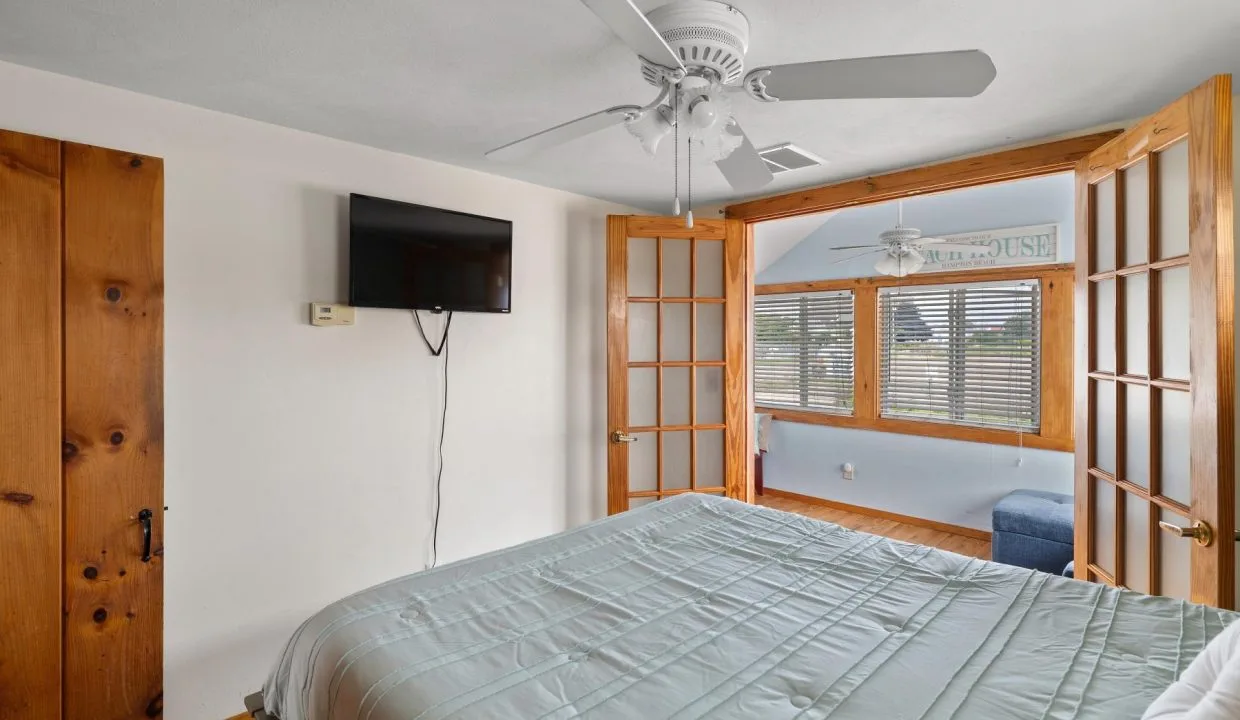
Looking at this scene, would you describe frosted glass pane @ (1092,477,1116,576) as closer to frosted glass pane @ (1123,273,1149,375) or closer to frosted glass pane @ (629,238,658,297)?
frosted glass pane @ (1123,273,1149,375)

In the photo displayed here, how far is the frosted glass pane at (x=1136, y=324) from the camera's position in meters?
1.88

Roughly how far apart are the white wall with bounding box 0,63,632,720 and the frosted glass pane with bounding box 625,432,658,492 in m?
0.64

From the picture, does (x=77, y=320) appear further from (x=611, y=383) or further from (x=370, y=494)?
(x=611, y=383)

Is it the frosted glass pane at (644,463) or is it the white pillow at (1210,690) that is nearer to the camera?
the white pillow at (1210,690)

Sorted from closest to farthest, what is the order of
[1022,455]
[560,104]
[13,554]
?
[13,554] → [560,104] → [1022,455]

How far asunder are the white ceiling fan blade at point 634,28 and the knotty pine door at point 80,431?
1.74 metres

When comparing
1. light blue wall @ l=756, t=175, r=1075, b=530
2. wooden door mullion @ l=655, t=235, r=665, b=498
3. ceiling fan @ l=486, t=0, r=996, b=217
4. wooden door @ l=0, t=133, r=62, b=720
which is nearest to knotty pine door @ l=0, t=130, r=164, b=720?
wooden door @ l=0, t=133, r=62, b=720

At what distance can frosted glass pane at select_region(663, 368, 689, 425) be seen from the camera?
3420mm

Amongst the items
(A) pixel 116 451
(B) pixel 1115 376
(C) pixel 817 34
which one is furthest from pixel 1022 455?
(A) pixel 116 451

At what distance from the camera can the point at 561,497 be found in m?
3.34

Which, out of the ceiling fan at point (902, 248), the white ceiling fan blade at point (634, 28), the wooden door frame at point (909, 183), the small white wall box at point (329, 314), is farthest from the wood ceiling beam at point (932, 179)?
the small white wall box at point (329, 314)

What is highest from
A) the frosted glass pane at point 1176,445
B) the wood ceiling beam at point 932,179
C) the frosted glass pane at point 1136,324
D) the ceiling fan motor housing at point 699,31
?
the wood ceiling beam at point 932,179

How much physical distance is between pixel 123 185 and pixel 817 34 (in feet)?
7.13

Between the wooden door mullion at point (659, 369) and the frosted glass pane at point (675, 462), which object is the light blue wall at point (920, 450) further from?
the frosted glass pane at point (675, 462)
